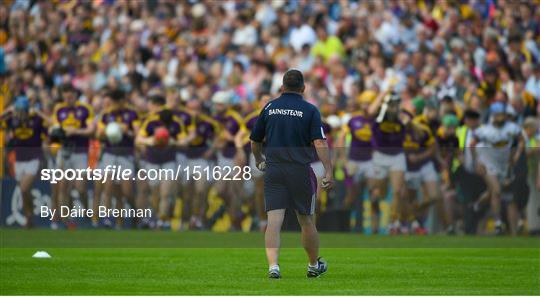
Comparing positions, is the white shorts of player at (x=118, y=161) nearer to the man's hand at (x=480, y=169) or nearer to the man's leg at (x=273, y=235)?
the man's hand at (x=480, y=169)

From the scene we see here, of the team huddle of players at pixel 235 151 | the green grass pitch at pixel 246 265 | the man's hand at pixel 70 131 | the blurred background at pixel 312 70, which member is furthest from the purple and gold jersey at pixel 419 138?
the man's hand at pixel 70 131

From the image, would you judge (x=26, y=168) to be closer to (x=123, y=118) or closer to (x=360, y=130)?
(x=123, y=118)

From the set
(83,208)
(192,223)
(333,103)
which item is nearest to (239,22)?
(333,103)

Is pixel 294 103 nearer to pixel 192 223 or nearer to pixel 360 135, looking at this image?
pixel 192 223

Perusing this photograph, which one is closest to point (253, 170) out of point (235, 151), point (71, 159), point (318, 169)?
point (235, 151)

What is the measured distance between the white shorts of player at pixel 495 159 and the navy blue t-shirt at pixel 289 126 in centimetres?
806

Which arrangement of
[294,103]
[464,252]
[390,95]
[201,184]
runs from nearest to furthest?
[294,103] → [464,252] → [201,184] → [390,95]

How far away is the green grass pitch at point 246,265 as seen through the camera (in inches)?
Result: 531

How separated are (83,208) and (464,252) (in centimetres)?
492

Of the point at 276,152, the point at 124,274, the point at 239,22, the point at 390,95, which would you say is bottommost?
the point at 124,274

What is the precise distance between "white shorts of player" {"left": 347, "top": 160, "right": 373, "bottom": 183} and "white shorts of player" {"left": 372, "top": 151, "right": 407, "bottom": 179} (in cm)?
12

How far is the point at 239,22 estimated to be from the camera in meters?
29.8

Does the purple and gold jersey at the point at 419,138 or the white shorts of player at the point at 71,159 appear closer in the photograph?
the white shorts of player at the point at 71,159

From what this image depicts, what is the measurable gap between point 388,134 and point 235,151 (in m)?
2.85
